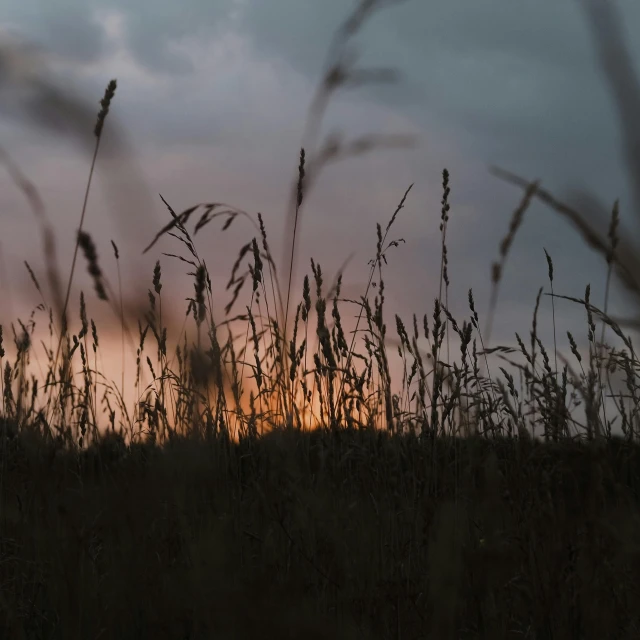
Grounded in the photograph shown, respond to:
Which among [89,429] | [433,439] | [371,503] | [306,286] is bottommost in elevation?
[371,503]

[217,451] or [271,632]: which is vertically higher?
[217,451]

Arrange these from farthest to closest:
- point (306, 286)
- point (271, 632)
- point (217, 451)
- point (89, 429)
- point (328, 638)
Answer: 1. point (89, 429)
2. point (306, 286)
3. point (217, 451)
4. point (271, 632)
5. point (328, 638)

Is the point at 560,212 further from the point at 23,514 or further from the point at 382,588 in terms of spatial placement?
the point at 23,514

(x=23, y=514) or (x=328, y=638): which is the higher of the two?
(x=23, y=514)

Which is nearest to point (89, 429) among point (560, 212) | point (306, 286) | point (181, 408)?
point (181, 408)

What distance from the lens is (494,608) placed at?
1.74m

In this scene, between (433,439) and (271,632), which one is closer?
(271,632)

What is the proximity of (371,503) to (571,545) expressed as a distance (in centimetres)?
67

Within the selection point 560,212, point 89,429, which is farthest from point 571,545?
point 89,429

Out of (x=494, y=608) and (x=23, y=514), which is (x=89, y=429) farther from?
(x=494, y=608)

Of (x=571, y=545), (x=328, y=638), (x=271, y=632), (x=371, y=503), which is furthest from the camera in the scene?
(x=371, y=503)

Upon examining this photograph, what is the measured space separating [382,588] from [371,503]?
1.61 ft

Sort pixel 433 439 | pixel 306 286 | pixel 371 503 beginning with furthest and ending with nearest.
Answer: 1. pixel 306 286
2. pixel 371 503
3. pixel 433 439

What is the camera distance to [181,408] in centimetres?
277
